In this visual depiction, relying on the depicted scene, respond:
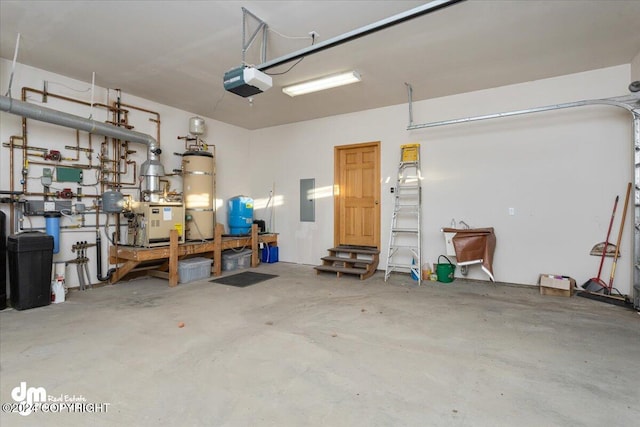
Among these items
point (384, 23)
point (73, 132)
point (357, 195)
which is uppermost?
point (384, 23)

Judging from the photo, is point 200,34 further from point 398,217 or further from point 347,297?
point 398,217

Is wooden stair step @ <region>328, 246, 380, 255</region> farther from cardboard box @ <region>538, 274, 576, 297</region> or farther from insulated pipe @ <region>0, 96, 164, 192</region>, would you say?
insulated pipe @ <region>0, 96, 164, 192</region>

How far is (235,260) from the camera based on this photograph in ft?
20.3

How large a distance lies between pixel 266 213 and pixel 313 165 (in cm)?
169

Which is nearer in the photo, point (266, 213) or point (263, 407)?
point (263, 407)

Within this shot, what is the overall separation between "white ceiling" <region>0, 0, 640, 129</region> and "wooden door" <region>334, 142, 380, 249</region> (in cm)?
137

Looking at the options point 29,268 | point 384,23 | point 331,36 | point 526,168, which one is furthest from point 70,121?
point 526,168

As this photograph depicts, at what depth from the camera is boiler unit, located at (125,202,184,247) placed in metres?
4.85

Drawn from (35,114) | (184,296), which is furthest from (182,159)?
(184,296)

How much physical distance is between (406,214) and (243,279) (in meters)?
3.15

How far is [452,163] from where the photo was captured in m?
5.32

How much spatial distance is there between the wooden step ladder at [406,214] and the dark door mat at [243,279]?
2.24 m

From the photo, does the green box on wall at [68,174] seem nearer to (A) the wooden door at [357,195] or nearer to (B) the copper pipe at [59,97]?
(B) the copper pipe at [59,97]

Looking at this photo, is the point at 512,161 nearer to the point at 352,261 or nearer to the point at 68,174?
the point at 352,261
